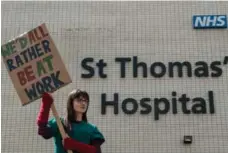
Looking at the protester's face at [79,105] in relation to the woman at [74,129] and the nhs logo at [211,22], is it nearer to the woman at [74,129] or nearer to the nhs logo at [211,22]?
the woman at [74,129]

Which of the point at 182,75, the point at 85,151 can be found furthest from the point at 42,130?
the point at 182,75

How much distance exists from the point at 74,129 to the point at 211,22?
4925mm

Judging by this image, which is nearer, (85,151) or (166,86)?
(85,151)

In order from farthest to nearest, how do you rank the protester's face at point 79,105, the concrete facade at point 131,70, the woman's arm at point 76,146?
1. the concrete facade at point 131,70
2. the protester's face at point 79,105
3. the woman's arm at point 76,146

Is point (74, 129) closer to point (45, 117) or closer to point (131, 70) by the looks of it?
point (45, 117)

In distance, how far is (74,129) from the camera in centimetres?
346

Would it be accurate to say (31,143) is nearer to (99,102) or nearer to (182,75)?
(99,102)

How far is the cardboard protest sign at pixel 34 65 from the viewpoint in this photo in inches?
141

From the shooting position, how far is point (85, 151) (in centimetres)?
328

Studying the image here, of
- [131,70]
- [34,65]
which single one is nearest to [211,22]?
[131,70]

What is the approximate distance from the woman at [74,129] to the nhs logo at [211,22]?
4670mm

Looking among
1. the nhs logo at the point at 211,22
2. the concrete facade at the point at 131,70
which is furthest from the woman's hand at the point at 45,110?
the nhs logo at the point at 211,22

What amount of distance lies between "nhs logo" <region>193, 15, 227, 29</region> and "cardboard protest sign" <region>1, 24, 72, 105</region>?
181 inches

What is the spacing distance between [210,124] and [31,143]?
2756 mm
